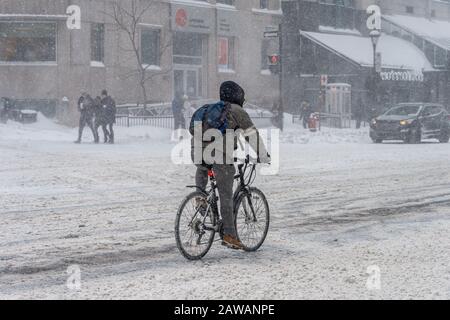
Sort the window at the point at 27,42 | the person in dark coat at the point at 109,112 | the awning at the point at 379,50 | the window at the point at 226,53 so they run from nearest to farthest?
the person in dark coat at the point at 109,112 < the window at the point at 27,42 < the window at the point at 226,53 < the awning at the point at 379,50

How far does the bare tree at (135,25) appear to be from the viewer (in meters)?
33.8

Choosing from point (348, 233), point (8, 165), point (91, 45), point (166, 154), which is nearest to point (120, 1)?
point (91, 45)

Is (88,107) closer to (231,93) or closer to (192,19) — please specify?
(192,19)

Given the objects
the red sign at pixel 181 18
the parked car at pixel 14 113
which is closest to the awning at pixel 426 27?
the red sign at pixel 181 18

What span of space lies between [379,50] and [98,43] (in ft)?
55.4

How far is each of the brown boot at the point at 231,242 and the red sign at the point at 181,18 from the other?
2918 cm

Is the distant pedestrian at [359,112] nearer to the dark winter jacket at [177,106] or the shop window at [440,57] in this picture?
the shop window at [440,57]

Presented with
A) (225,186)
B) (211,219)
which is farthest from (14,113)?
(225,186)

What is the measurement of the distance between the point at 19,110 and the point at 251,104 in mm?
12617

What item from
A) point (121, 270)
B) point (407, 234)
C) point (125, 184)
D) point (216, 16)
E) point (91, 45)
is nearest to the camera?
point (121, 270)

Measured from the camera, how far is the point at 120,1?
34.0 meters

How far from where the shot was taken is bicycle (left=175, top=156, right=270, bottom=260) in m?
7.42

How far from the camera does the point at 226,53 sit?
39.5m
